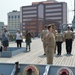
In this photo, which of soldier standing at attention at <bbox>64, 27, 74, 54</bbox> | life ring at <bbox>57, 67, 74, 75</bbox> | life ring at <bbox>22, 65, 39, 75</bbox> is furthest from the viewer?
soldier standing at attention at <bbox>64, 27, 74, 54</bbox>

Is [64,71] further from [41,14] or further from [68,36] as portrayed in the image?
[41,14]

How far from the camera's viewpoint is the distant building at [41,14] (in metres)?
150

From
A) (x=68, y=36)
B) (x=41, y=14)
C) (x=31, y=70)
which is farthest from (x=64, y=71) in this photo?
(x=41, y=14)

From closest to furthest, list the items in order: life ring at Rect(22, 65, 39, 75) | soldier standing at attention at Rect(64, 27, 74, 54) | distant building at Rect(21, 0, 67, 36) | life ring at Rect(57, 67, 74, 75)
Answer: life ring at Rect(57, 67, 74, 75) → life ring at Rect(22, 65, 39, 75) → soldier standing at attention at Rect(64, 27, 74, 54) → distant building at Rect(21, 0, 67, 36)

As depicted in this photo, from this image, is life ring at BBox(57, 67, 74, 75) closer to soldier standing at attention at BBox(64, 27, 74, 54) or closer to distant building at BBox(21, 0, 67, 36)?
soldier standing at attention at BBox(64, 27, 74, 54)

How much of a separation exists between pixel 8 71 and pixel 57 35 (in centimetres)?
617

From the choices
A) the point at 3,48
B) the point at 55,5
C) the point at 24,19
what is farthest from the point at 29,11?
the point at 3,48

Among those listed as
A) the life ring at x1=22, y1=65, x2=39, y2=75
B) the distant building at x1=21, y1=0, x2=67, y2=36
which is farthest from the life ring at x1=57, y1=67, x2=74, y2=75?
the distant building at x1=21, y1=0, x2=67, y2=36

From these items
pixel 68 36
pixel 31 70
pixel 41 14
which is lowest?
pixel 31 70

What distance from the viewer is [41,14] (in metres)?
159

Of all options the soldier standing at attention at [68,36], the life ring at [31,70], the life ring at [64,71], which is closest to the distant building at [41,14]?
the soldier standing at attention at [68,36]

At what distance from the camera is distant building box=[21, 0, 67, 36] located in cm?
15012

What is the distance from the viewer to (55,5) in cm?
15362

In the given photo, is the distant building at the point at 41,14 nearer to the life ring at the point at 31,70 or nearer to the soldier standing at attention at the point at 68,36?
the soldier standing at attention at the point at 68,36
